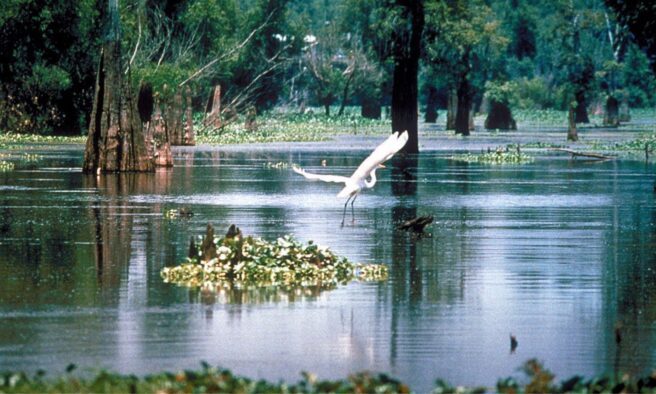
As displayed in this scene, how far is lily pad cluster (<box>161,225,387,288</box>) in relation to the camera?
17953 mm

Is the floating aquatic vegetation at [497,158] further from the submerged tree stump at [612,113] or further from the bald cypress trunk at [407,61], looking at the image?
the submerged tree stump at [612,113]

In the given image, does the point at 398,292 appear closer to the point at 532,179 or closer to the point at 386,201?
the point at 386,201

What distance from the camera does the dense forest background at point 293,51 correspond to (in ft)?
181

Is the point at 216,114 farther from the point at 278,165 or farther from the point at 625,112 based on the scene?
the point at 625,112

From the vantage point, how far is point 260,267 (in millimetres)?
18172

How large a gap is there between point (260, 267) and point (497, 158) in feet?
112

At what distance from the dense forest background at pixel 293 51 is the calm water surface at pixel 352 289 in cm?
952

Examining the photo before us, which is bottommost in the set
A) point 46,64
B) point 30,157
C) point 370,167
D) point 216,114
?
point 30,157

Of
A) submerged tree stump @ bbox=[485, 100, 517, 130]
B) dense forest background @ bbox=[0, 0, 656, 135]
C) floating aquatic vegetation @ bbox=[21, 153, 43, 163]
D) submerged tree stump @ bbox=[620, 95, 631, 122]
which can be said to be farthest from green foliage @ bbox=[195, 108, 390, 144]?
submerged tree stump @ bbox=[620, 95, 631, 122]

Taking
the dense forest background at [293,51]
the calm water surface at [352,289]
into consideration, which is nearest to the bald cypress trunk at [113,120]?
the dense forest background at [293,51]

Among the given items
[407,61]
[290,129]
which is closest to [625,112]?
[290,129]

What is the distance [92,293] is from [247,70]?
260ft

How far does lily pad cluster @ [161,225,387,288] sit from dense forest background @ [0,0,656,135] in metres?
18.0

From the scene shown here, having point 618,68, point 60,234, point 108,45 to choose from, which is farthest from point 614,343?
point 618,68
